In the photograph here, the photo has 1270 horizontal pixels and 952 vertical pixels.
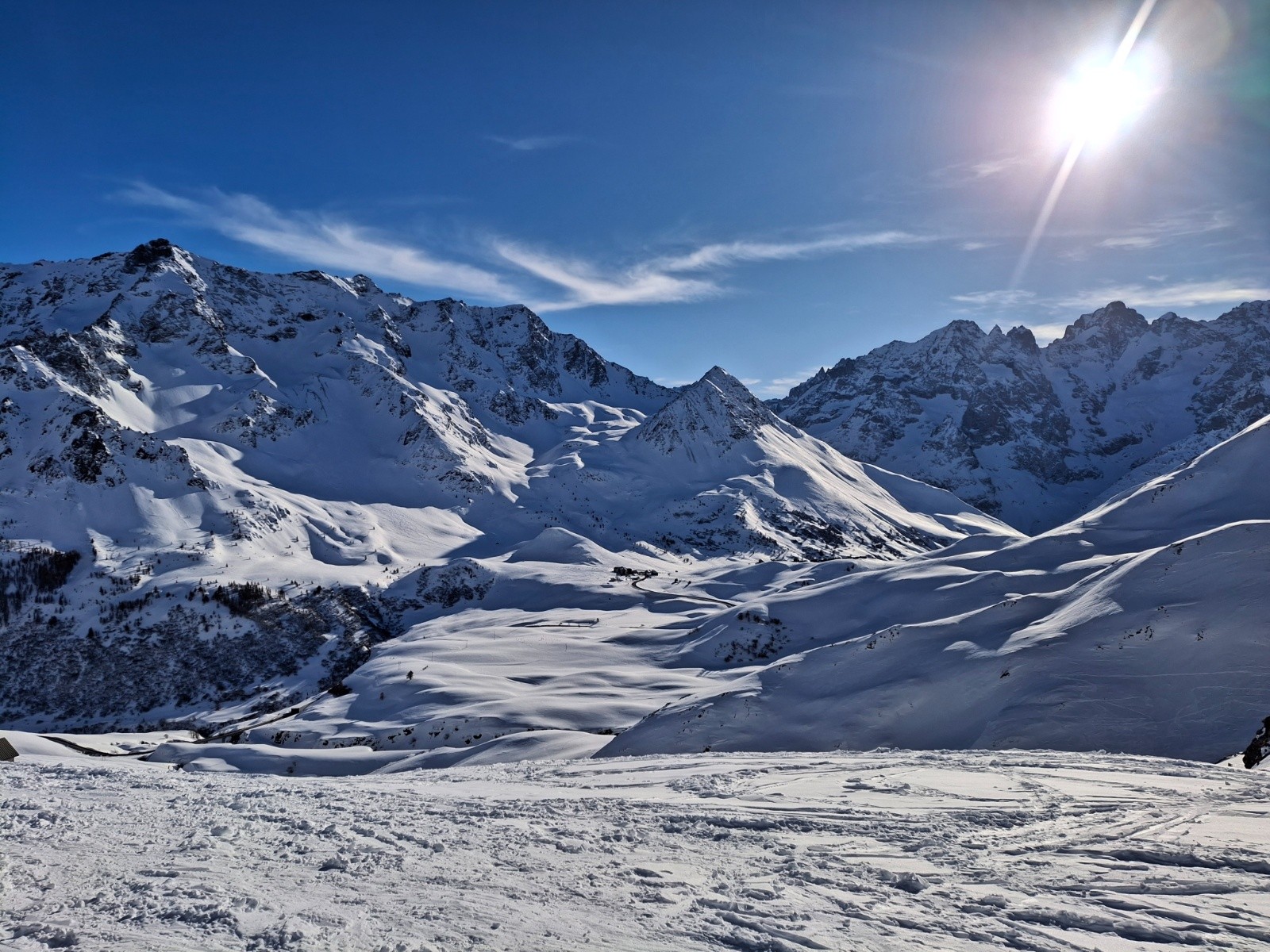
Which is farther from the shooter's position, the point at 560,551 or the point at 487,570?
the point at 560,551

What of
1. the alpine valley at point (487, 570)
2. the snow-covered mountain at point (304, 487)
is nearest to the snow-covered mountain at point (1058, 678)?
the alpine valley at point (487, 570)

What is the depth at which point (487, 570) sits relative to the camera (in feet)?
246

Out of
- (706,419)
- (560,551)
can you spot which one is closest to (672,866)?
(560,551)

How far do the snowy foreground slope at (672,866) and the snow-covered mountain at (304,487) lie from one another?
22.6 m

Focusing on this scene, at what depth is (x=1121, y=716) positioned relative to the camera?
18.2m

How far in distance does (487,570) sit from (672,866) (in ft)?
225

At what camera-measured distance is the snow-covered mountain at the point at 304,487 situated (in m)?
54.8

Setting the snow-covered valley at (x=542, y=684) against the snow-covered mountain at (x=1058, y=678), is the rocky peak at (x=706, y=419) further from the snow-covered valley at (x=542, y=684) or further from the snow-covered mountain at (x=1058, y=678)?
the snow-covered mountain at (x=1058, y=678)

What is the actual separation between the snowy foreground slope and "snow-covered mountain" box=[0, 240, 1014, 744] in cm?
2257

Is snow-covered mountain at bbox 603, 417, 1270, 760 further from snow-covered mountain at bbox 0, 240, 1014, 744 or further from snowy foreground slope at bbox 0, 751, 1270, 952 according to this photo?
snow-covered mountain at bbox 0, 240, 1014, 744

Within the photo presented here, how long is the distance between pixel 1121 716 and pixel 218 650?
57531 millimetres

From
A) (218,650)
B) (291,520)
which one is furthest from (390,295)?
(218,650)

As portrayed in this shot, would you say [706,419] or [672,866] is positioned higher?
[706,419]

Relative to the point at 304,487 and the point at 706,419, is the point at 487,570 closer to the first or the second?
the point at 304,487
